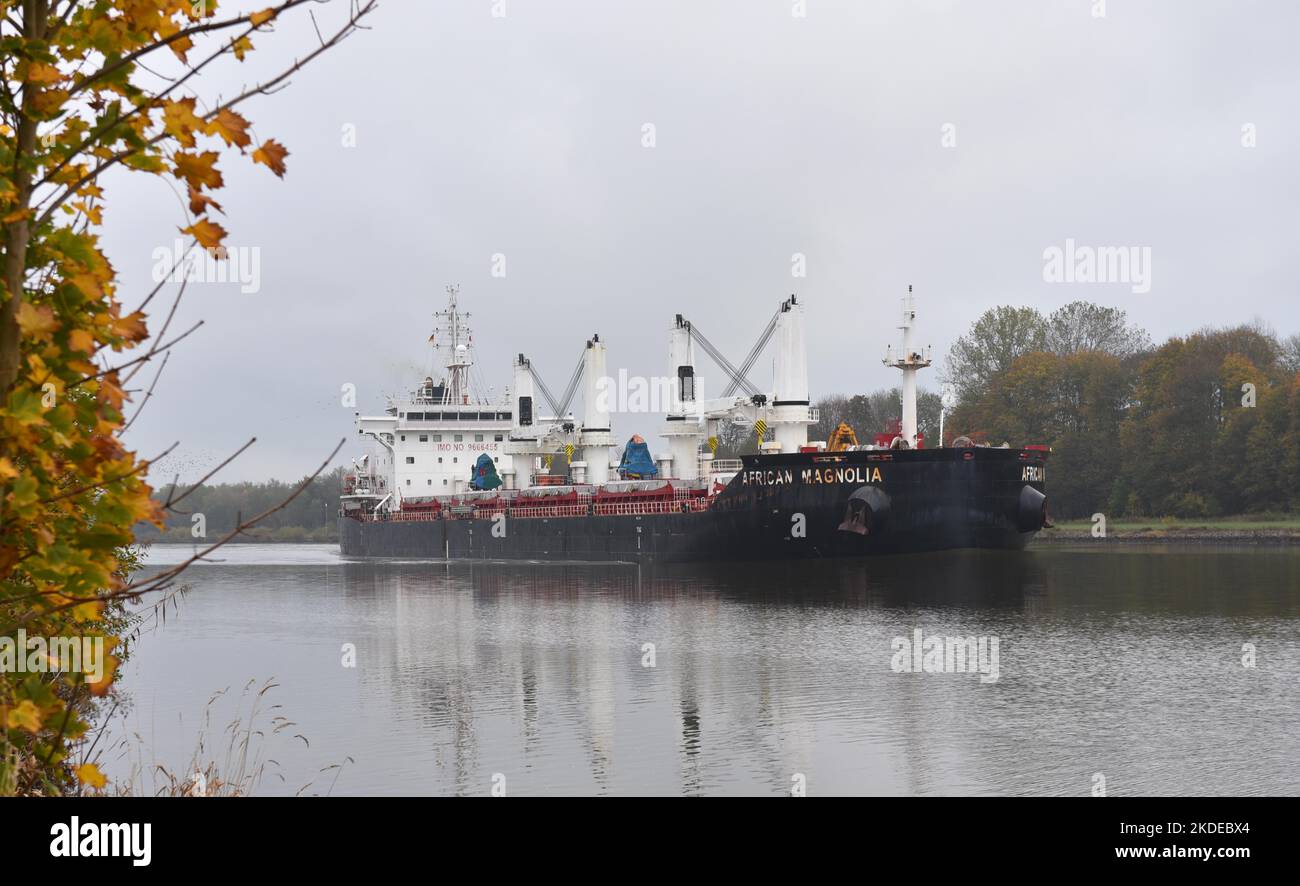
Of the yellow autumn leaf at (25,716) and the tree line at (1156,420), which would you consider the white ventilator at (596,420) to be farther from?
the yellow autumn leaf at (25,716)

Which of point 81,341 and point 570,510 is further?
point 570,510

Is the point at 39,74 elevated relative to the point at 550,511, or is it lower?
elevated

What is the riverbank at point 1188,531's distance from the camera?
199 feet

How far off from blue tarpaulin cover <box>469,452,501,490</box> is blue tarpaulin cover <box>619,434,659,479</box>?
31.1 feet

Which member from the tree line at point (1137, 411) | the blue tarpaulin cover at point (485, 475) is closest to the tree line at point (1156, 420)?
the tree line at point (1137, 411)

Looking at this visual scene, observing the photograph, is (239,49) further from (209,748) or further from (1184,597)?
(1184,597)

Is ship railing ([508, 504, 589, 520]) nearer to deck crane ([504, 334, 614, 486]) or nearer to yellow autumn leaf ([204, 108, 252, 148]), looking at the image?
deck crane ([504, 334, 614, 486])

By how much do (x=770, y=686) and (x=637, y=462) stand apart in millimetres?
38683

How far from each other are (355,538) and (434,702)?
55.6 meters

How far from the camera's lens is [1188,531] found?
210 feet

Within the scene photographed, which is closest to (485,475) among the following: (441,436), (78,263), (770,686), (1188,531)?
(441,436)

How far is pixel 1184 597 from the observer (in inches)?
1309

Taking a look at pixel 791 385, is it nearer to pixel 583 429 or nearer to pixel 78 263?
pixel 583 429
